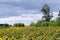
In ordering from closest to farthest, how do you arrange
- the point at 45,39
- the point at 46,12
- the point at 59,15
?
→ the point at 45,39 → the point at 59,15 → the point at 46,12

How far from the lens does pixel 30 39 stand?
5.57 metres

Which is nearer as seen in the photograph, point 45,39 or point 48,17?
point 45,39

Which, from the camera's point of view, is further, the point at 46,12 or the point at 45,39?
the point at 46,12

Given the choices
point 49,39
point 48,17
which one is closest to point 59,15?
point 48,17

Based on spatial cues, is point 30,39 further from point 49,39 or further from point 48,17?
point 48,17

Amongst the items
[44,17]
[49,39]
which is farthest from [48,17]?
[49,39]

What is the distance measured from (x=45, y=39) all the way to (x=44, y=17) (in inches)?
2556

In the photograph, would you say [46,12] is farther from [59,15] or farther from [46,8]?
[59,15]

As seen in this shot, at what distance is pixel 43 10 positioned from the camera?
70250 millimetres

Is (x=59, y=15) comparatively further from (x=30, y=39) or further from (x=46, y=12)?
(x=30, y=39)

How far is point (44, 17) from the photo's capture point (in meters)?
70.4

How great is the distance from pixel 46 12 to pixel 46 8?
1.08 metres

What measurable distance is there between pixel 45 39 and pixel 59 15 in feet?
202

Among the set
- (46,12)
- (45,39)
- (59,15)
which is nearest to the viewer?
(45,39)
